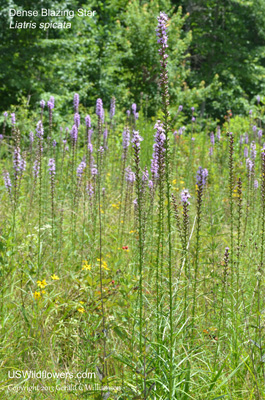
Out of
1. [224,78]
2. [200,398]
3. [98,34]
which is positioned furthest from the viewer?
[224,78]

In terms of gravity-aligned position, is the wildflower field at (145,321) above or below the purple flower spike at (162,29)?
below

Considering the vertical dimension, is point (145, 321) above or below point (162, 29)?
below

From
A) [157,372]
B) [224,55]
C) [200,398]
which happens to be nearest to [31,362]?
[157,372]

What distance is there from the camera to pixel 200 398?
186 cm

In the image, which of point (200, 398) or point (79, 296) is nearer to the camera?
point (200, 398)

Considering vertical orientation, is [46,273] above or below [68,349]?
above

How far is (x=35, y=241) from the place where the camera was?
11.2ft

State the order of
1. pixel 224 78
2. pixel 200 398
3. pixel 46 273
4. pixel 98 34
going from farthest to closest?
pixel 224 78 < pixel 98 34 < pixel 46 273 < pixel 200 398

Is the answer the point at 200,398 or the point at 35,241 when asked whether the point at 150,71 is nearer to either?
the point at 35,241

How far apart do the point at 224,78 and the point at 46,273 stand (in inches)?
805

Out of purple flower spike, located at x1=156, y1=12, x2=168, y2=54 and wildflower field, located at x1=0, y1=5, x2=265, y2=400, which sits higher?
purple flower spike, located at x1=156, y1=12, x2=168, y2=54

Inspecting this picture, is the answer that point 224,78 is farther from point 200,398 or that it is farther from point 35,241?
point 200,398

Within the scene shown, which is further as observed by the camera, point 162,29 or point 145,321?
point 145,321

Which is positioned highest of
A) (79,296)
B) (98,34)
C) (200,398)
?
(98,34)
